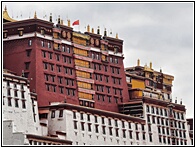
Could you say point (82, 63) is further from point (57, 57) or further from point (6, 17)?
point (6, 17)

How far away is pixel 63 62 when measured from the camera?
119 m

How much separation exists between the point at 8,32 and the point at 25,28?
321 cm

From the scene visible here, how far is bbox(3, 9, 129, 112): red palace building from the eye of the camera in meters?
115

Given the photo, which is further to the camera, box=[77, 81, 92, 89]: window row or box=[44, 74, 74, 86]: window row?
box=[77, 81, 92, 89]: window row

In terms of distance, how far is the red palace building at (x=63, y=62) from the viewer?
11456 centimetres

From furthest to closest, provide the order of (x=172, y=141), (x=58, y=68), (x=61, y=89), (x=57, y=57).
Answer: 1. (x=172, y=141)
2. (x=57, y=57)
3. (x=58, y=68)
4. (x=61, y=89)

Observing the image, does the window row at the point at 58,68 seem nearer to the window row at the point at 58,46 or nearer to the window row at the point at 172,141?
the window row at the point at 58,46

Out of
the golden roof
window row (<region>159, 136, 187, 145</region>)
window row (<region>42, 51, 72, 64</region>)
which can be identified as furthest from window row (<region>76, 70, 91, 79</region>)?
window row (<region>159, 136, 187, 145</region>)

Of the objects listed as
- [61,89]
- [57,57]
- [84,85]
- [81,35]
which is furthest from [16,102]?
[81,35]

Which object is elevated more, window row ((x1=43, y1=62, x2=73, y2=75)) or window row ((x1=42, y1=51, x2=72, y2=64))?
window row ((x1=42, y1=51, x2=72, y2=64))

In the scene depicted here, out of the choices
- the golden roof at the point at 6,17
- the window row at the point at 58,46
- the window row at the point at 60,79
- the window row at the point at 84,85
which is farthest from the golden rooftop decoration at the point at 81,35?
the golden roof at the point at 6,17

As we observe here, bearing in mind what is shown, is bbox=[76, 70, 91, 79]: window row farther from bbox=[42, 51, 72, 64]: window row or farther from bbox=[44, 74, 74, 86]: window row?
bbox=[42, 51, 72, 64]: window row

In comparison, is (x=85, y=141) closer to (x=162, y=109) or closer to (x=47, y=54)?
(x=47, y=54)

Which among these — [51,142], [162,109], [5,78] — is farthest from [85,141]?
[162,109]
